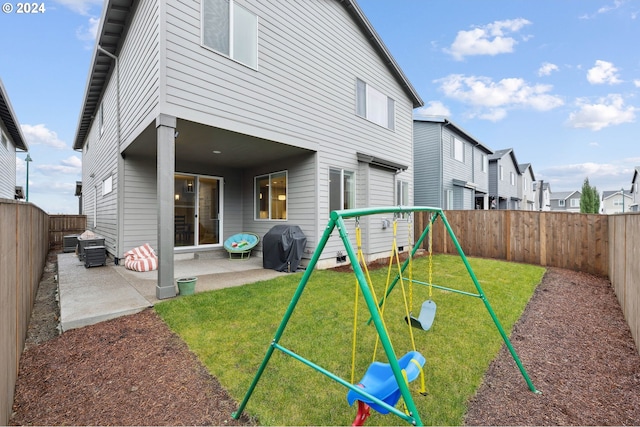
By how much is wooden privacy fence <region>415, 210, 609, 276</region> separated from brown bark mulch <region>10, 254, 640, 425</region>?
14.4ft

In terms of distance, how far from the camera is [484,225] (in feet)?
30.8

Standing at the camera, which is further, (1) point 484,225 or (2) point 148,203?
(1) point 484,225

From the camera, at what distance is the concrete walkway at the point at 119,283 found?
376 centimetres

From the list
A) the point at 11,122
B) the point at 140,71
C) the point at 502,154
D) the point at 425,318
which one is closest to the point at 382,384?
the point at 425,318

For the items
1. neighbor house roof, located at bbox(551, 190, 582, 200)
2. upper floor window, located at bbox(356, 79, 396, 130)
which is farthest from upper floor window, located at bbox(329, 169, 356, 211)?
neighbor house roof, located at bbox(551, 190, 582, 200)

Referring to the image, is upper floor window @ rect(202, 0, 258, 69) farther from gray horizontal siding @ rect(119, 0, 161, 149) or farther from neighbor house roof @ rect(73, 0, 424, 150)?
neighbor house roof @ rect(73, 0, 424, 150)

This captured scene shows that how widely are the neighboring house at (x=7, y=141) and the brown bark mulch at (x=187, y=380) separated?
12.4m

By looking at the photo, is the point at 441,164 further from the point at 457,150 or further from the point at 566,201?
the point at 566,201

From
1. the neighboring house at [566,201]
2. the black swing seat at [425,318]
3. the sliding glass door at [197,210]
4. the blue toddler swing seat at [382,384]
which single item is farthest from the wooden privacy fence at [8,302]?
the neighboring house at [566,201]

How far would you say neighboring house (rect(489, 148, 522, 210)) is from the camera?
801 inches

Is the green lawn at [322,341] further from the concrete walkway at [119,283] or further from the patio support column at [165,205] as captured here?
the concrete walkway at [119,283]

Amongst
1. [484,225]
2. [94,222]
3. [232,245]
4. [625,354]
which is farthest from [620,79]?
[94,222]

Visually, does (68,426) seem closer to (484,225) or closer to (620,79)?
(484,225)

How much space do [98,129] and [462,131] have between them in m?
16.2
